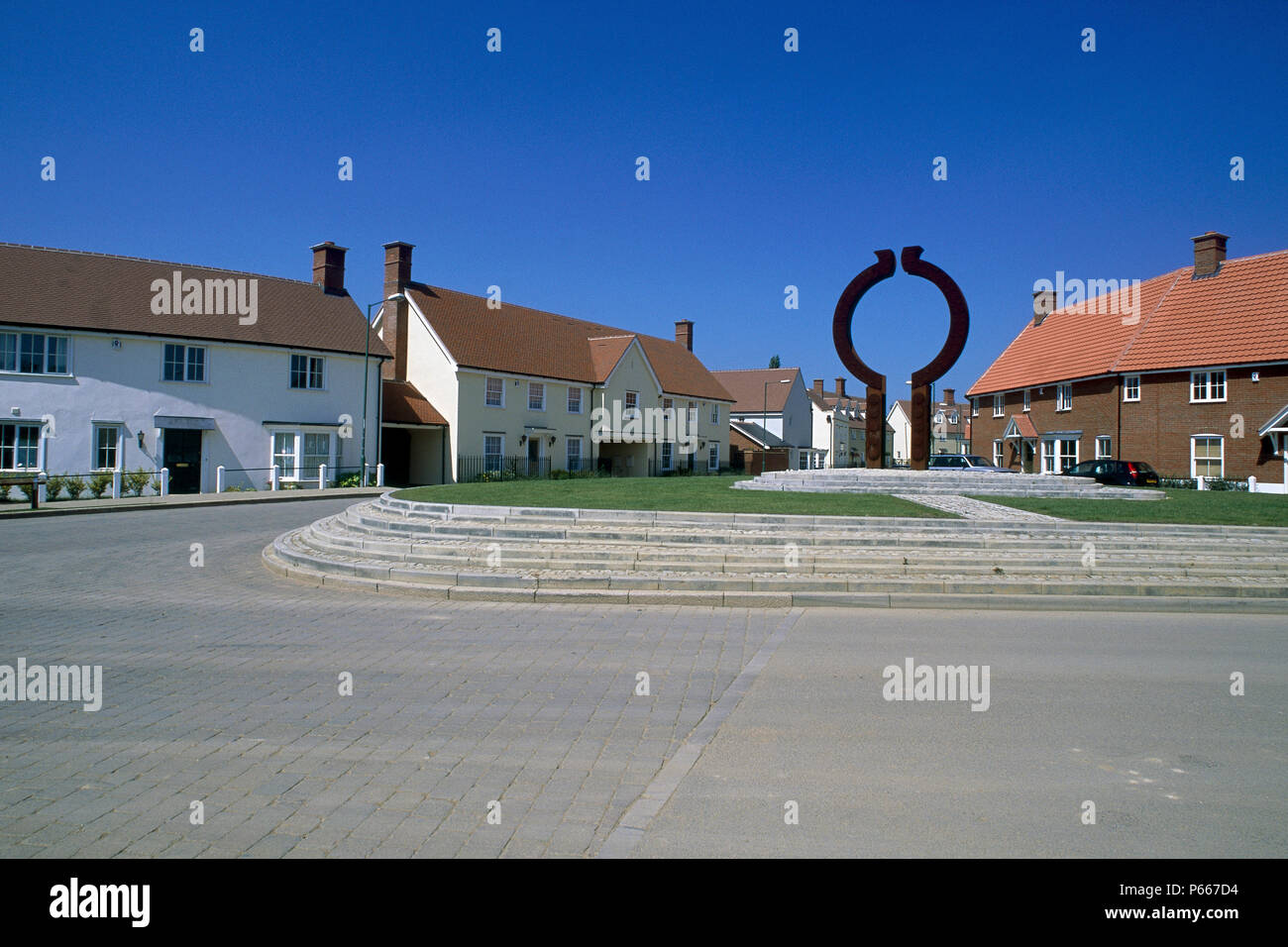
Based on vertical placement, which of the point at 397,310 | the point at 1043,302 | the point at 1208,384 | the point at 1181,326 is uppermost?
the point at 1043,302

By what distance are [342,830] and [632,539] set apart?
9.56 meters

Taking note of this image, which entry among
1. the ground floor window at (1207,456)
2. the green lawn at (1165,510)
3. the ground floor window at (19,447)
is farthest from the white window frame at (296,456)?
the ground floor window at (1207,456)

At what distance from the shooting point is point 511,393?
41.0m

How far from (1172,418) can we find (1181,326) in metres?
4.19

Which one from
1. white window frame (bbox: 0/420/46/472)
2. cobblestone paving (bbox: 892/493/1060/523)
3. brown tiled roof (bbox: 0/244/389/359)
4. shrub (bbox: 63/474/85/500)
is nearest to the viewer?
cobblestone paving (bbox: 892/493/1060/523)

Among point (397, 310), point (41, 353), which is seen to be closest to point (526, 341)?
point (397, 310)

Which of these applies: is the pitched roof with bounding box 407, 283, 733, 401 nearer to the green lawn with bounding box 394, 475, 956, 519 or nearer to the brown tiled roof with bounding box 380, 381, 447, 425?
the brown tiled roof with bounding box 380, 381, 447, 425

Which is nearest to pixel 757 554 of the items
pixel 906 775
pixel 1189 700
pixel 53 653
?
pixel 1189 700

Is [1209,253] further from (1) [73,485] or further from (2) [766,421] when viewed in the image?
(1) [73,485]

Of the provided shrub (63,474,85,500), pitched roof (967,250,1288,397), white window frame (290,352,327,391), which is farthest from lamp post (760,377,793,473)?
shrub (63,474,85,500)

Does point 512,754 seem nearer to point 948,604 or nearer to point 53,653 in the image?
point 53,653

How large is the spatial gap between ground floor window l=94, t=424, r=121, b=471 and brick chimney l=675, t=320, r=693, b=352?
3879 cm

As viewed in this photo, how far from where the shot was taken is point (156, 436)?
30.5m

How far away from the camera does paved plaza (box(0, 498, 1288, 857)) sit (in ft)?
13.8
